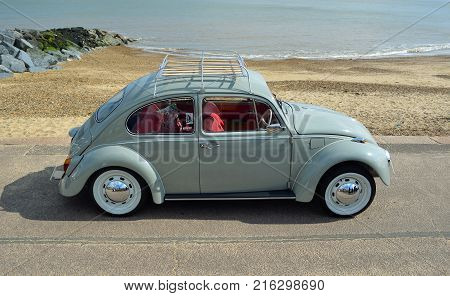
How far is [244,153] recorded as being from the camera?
15.3 feet

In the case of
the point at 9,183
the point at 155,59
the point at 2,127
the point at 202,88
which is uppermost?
the point at 155,59

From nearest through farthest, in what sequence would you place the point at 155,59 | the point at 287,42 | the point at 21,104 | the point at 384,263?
the point at 384,263
the point at 21,104
the point at 155,59
the point at 287,42

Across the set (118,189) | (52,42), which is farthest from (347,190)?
(52,42)

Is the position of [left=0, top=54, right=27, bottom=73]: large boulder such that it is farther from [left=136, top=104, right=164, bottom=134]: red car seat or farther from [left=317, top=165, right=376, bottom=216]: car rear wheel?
[left=317, top=165, right=376, bottom=216]: car rear wheel

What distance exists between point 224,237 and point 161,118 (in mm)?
1487

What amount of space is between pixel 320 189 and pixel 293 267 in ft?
3.70

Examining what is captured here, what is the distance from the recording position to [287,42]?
30.4 m

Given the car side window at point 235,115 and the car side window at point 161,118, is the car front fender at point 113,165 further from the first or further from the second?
the car side window at point 235,115

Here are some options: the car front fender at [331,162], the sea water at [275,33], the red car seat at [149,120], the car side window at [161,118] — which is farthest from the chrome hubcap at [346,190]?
the sea water at [275,33]

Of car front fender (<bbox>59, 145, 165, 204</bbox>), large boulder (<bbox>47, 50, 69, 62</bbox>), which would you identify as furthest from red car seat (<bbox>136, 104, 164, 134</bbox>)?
large boulder (<bbox>47, 50, 69, 62</bbox>)

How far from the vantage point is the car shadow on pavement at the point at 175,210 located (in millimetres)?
4804
